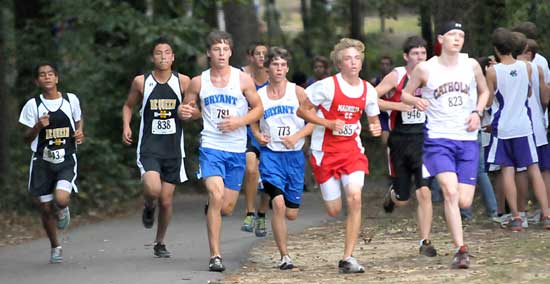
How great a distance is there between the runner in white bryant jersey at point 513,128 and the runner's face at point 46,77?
4.50 metres

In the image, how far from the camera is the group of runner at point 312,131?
1136cm

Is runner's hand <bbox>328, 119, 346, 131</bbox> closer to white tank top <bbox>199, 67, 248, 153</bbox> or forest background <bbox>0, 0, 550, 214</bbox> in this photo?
white tank top <bbox>199, 67, 248, 153</bbox>

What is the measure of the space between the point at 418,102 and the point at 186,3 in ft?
31.9

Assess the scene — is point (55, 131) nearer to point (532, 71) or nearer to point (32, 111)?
point (32, 111)

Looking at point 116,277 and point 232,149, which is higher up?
point 232,149

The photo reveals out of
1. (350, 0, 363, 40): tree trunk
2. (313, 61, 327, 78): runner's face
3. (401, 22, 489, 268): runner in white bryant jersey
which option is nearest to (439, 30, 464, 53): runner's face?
(401, 22, 489, 268): runner in white bryant jersey

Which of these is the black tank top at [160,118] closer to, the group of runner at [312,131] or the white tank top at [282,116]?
the group of runner at [312,131]

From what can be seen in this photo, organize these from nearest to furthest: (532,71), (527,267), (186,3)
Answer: (527,267) < (532,71) < (186,3)

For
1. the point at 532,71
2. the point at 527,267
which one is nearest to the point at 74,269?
the point at 527,267

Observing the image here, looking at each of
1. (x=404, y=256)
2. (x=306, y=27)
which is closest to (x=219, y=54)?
(x=404, y=256)

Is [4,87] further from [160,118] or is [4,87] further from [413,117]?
[413,117]

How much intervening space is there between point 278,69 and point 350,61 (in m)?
1.09

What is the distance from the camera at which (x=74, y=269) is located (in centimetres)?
1239

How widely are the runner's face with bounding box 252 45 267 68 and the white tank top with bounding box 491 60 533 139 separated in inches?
103
